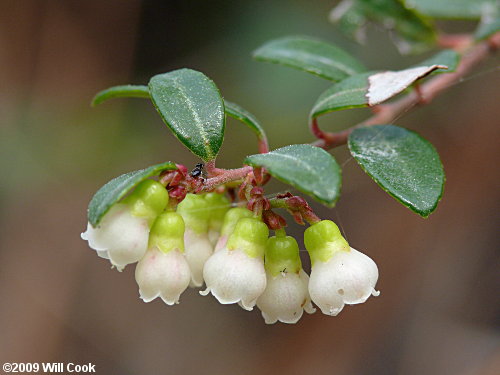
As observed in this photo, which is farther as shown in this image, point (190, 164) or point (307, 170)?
point (190, 164)

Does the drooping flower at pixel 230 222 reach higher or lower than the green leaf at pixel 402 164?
lower

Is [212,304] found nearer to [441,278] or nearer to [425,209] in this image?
[441,278]

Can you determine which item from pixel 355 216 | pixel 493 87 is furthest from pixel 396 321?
pixel 493 87

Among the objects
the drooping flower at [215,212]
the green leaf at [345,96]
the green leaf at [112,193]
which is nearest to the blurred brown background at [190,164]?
the green leaf at [345,96]

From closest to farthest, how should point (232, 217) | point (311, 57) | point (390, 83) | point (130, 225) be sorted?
point (130, 225) → point (232, 217) → point (390, 83) → point (311, 57)

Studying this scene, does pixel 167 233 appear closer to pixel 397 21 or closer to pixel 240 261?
pixel 240 261

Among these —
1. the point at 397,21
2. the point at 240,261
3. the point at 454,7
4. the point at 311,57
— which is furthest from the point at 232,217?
the point at 454,7

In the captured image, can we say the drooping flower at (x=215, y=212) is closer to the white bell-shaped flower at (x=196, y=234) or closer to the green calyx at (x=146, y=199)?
the white bell-shaped flower at (x=196, y=234)
